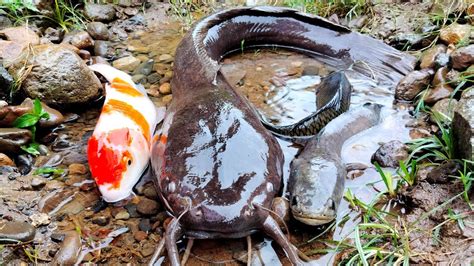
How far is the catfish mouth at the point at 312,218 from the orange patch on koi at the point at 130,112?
1339 mm

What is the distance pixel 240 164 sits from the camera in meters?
3.19

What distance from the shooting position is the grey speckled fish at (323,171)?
3113 mm

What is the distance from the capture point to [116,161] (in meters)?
3.46

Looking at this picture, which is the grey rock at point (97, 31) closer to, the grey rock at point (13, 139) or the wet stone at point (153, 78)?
the wet stone at point (153, 78)

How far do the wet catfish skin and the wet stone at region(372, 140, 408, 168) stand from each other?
77 cm

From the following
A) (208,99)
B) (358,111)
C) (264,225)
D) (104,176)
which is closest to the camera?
(264,225)

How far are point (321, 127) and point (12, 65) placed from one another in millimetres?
2616

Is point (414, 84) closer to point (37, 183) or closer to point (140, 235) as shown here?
point (140, 235)

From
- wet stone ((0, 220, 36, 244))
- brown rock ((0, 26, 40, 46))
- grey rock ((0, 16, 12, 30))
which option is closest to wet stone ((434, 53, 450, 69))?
wet stone ((0, 220, 36, 244))

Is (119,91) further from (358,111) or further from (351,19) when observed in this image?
(351,19)

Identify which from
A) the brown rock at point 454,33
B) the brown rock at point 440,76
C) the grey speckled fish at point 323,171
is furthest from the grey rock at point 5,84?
the brown rock at point 454,33

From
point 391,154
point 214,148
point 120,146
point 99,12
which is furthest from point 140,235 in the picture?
point 99,12

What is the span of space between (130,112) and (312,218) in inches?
67.2

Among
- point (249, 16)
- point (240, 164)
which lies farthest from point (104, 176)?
point (249, 16)
